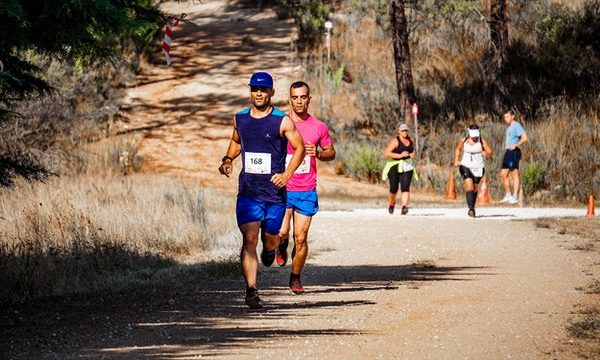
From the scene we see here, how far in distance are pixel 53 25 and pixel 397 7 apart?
20.1 m

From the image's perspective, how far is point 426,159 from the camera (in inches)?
1128

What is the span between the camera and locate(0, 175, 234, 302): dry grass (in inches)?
515

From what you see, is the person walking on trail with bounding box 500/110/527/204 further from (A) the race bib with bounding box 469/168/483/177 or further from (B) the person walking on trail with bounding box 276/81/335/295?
(B) the person walking on trail with bounding box 276/81/335/295

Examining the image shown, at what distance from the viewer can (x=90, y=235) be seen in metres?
15.5

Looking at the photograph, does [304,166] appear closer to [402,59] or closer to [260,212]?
[260,212]

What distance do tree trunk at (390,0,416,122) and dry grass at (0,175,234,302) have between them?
10.1 meters

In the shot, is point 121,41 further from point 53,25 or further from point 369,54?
point 53,25

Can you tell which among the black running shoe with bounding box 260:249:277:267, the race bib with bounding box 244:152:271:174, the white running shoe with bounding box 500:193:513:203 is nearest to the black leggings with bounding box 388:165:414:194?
the white running shoe with bounding box 500:193:513:203

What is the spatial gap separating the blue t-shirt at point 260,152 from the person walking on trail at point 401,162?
953 cm

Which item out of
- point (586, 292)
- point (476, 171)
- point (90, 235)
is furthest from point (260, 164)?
point (476, 171)

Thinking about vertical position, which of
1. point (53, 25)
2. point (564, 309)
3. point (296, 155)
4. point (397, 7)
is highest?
point (397, 7)

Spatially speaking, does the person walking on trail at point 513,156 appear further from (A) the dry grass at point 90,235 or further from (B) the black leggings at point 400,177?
(A) the dry grass at point 90,235

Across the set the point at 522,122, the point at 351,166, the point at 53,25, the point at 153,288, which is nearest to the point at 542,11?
the point at 522,122

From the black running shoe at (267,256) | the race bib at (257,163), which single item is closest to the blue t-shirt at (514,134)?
the black running shoe at (267,256)
